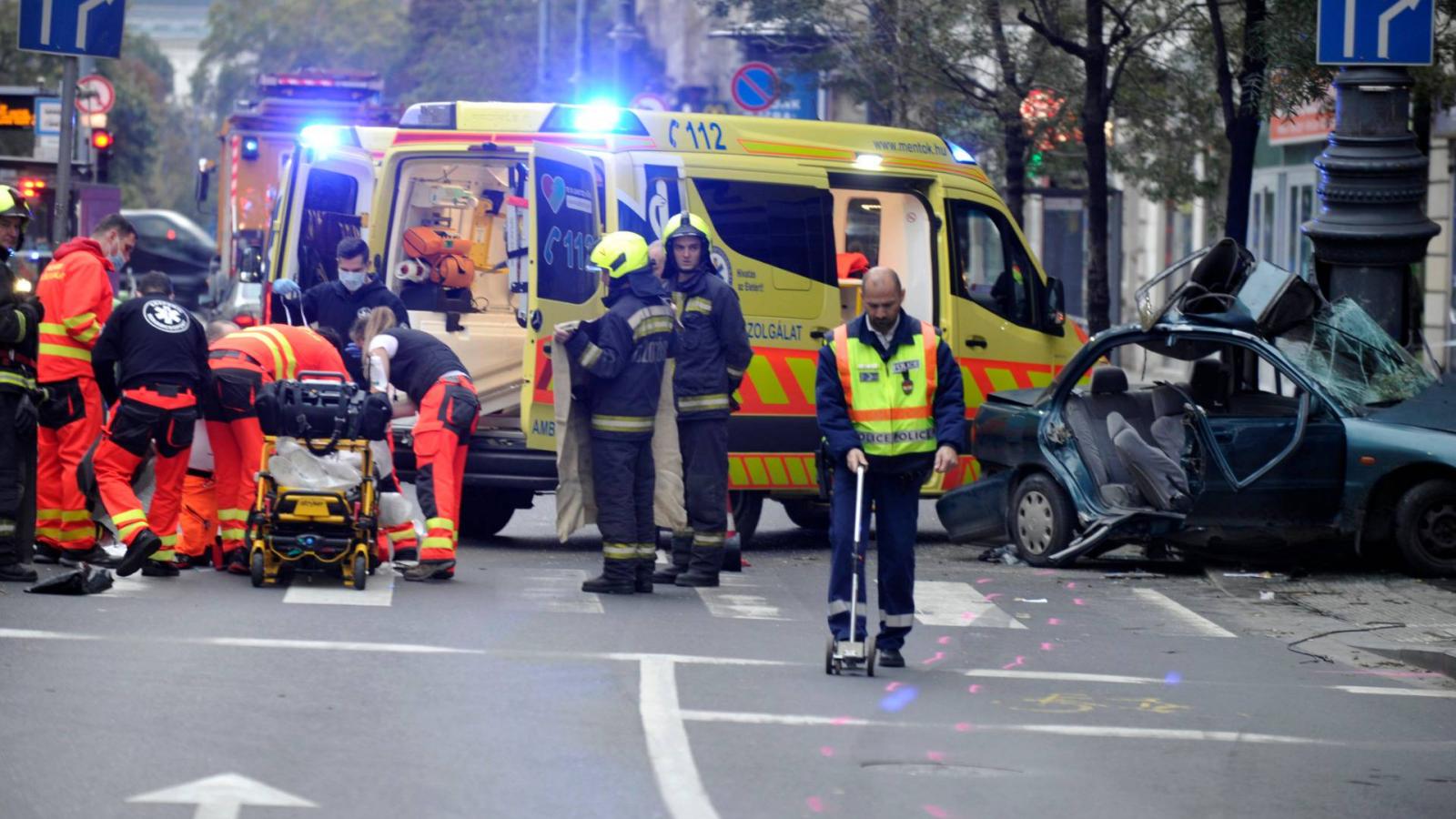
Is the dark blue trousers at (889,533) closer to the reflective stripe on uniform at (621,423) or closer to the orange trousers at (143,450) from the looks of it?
the reflective stripe on uniform at (621,423)

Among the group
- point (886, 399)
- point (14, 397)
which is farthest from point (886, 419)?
point (14, 397)

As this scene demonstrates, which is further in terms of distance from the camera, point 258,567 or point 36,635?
point 258,567

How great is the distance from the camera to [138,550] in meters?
11.1

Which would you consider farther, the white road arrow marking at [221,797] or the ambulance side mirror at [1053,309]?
the ambulance side mirror at [1053,309]

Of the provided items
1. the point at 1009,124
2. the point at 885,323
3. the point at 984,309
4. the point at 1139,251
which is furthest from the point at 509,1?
the point at 885,323

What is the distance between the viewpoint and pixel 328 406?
37.0 ft

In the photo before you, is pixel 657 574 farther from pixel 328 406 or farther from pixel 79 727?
pixel 79 727

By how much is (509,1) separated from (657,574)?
66.1m

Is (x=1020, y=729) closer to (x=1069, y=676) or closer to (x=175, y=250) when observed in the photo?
(x=1069, y=676)

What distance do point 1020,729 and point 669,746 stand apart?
1.38 metres

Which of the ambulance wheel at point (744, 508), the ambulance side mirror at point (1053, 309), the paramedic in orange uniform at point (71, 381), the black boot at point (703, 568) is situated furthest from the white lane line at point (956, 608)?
the paramedic in orange uniform at point (71, 381)

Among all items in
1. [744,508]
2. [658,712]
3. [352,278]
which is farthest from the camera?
[744,508]

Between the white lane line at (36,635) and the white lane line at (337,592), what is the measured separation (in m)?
1.40

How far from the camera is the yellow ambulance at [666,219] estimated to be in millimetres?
13070
